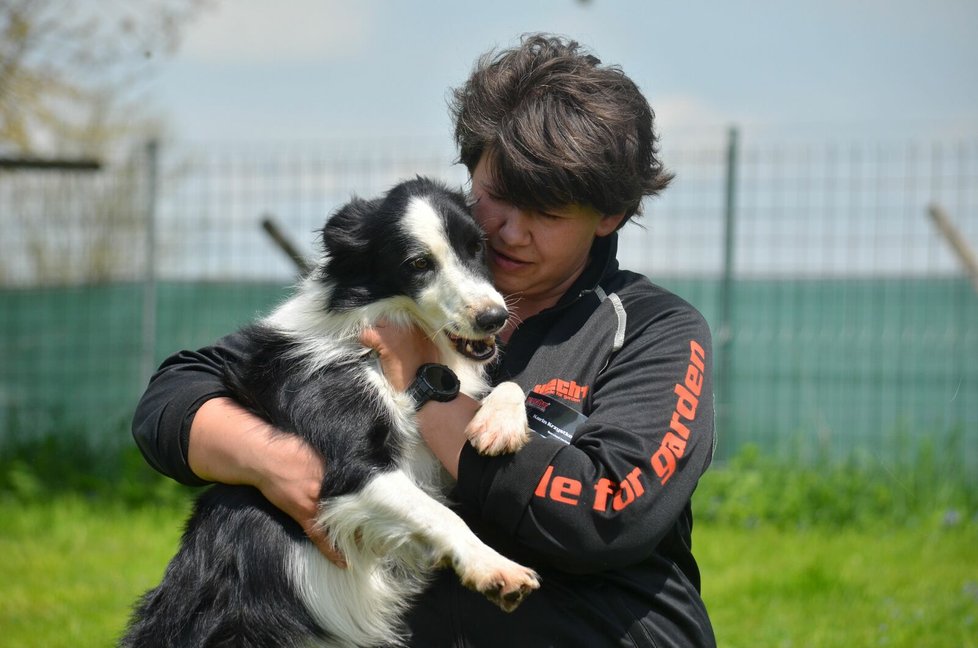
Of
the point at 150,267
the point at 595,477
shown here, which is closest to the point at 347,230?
the point at 595,477

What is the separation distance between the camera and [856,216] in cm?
672

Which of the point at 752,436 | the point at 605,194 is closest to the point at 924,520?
the point at 752,436

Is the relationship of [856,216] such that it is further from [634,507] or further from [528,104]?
[634,507]

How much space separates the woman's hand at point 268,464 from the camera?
238 cm

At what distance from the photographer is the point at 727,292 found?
713 cm

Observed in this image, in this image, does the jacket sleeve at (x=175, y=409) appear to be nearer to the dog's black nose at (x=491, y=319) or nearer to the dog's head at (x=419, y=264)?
the dog's head at (x=419, y=264)

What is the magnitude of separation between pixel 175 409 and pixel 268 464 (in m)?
0.34

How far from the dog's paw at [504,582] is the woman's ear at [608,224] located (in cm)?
96

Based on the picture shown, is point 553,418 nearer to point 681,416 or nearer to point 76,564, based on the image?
point 681,416

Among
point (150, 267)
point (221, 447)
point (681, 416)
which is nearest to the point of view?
point (681, 416)

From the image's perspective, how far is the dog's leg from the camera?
2119 millimetres

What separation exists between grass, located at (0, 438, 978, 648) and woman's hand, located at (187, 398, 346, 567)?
231 centimetres

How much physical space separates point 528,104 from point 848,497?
488 centimetres

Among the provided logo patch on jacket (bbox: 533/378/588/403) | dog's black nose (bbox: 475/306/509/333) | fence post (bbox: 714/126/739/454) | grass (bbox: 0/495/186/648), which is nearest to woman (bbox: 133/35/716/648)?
logo patch on jacket (bbox: 533/378/588/403)
